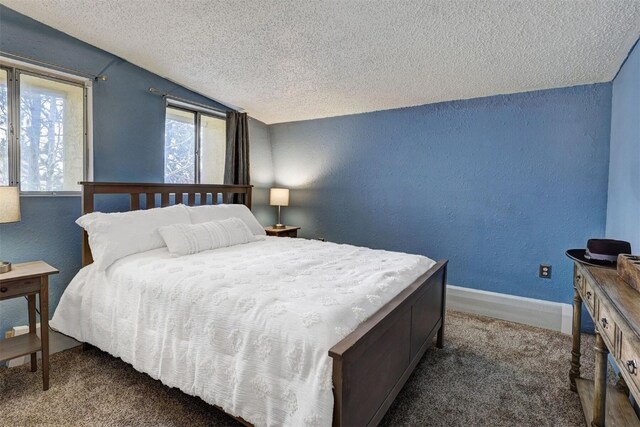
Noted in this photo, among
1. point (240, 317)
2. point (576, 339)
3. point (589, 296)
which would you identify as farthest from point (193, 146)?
point (576, 339)

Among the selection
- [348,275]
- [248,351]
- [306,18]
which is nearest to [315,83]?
[306,18]

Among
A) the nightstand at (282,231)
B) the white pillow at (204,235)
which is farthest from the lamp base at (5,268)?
the nightstand at (282,231)

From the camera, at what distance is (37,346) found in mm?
1981

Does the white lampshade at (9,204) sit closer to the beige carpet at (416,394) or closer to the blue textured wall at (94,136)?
the blue textured wall at (94,136)

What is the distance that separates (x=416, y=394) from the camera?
198cm

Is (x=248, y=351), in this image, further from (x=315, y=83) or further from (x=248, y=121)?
(x=248, y=121)

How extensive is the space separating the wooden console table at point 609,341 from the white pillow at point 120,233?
2.57m

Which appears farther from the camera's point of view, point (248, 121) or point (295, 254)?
point (248, 121)

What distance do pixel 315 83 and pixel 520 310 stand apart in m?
2.84

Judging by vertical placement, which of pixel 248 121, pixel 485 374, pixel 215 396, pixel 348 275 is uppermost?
pixel 248 121

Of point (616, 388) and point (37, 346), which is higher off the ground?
point (37, 346)

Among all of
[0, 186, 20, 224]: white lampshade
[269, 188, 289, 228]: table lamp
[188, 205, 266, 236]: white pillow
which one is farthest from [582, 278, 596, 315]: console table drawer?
[269, 188, 289, 228]: table lamp

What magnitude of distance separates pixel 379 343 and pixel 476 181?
7.77 feet

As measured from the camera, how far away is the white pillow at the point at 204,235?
7.97ft
